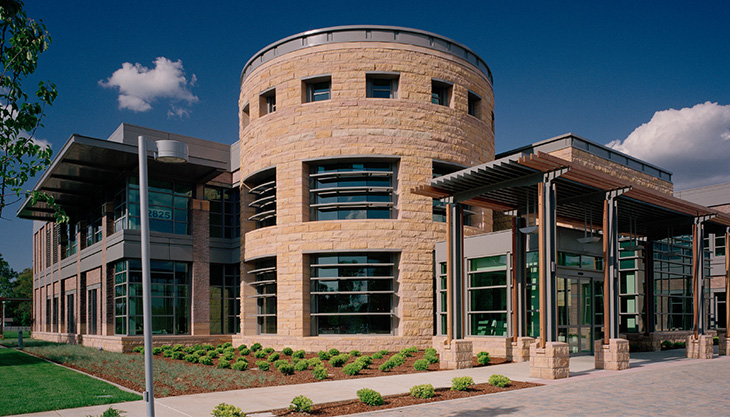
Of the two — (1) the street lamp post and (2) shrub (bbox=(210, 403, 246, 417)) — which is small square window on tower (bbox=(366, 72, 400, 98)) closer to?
(1) the street lamp post

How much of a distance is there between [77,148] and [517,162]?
62.2ft

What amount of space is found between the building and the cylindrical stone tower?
0.07 metres

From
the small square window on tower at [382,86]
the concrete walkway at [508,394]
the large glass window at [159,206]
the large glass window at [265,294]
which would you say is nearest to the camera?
the concrete walkway at [508,394]

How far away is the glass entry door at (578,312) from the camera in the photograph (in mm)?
21234

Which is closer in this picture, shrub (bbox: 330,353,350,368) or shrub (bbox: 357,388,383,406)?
shrub (bbox: 357,388,383,406)

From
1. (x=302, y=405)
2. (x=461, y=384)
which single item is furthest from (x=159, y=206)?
(x=302, y=405)

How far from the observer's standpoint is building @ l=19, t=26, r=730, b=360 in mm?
21641

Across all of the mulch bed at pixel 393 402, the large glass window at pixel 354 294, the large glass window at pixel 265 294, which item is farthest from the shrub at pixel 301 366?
the large glass window at pixel 265 294

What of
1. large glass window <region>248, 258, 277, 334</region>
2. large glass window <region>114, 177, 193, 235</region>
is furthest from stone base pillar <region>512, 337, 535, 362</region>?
large glass window <region>114, 177, 193, 235</region>

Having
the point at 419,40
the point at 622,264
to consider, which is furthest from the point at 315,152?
the point at 622,264

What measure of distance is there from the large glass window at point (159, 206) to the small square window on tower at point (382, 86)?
11.3 m

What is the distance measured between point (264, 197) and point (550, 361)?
54.3 feet

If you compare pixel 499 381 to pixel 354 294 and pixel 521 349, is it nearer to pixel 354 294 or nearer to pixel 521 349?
pixel 521 349

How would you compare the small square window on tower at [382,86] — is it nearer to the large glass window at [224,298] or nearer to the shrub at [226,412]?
the large glass window at [224,298]
